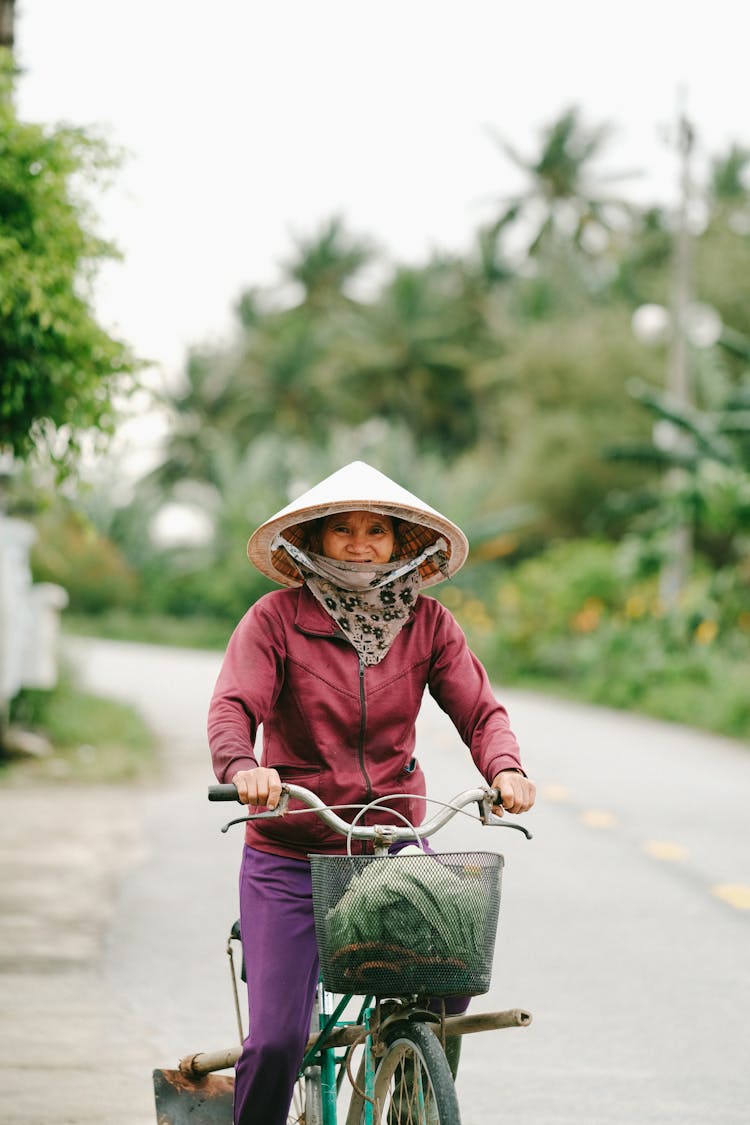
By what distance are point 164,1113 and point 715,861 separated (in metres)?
5.50

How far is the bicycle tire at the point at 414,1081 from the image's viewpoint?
3164 millimetres

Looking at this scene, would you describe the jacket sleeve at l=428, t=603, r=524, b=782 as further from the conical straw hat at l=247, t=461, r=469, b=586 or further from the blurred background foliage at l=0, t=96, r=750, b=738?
the blurred background foliage at l=0, t=96, r=750, b=738

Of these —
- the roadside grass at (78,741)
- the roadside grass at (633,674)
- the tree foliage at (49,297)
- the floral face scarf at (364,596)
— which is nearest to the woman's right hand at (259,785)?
the floral face scarf at (364,596)

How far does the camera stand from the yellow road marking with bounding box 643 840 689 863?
9.09 metres

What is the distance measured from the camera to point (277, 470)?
37406mm

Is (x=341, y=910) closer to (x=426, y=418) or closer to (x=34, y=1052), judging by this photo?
(x=34, y=1052)

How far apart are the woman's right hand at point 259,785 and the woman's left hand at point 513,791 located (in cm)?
51

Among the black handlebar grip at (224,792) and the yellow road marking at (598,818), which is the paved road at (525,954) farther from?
the black handlebar grip at (224,792)

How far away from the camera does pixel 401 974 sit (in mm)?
3176

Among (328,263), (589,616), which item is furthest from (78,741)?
(328,263)

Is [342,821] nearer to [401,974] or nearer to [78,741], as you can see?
[401,974]

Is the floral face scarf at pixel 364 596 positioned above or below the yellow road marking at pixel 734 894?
above

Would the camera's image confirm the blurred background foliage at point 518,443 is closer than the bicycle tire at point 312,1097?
No

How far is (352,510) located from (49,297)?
3229 millimetres
